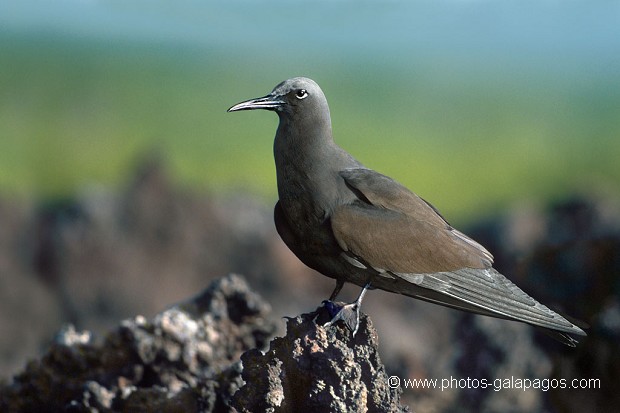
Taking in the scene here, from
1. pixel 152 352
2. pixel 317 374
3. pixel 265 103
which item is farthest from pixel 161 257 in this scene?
pixel 317 374

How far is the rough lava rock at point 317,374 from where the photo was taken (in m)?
4.86

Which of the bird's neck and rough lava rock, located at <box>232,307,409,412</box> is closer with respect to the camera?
rough lava rock, located at <box>232,307,409,412</box>

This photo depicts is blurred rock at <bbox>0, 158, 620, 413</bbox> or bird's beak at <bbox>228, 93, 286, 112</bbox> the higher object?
bird's beak at <bbox>228, 93, 286, 112</bbox>

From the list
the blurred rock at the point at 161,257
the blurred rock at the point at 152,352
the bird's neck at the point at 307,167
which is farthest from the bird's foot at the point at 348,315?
the blurred rock at the point at 161,257

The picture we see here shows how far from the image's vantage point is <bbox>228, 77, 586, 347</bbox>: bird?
17.4ft

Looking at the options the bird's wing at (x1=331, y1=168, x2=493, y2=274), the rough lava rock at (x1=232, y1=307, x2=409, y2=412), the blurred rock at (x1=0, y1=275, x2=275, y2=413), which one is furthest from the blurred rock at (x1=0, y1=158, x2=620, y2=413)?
the rough lava rock at (x1=232, y1=307, x2=409, y2=412)

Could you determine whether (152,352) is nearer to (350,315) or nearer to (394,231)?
(350,315)

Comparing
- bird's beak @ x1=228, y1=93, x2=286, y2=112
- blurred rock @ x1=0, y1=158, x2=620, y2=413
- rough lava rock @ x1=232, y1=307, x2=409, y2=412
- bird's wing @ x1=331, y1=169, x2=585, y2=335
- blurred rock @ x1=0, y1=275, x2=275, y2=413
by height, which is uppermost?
bird's beak @ x1=228, y1=93, x2=286, y2=112

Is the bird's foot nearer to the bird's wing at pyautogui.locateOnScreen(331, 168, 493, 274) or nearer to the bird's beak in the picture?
the bird's wing at pyautogui.locateOnScreen(331, 168, 493, 274)

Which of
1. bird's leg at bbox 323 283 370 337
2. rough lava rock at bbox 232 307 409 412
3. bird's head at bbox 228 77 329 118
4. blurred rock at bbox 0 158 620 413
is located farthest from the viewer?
blurred rock at bbox 0 158 620 413

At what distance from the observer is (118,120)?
19.5 meters

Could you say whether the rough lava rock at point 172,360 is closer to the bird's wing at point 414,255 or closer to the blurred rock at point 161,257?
the bird's wing at point 414,255

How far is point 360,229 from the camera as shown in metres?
5.29

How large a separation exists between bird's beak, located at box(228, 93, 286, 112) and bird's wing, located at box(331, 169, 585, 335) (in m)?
0.56
